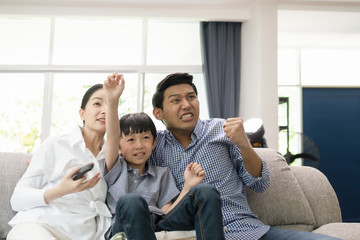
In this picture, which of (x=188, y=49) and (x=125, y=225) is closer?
(x=125, y=225)

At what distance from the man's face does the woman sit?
0.31m

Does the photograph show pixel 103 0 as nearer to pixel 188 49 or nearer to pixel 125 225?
pixel 188 49

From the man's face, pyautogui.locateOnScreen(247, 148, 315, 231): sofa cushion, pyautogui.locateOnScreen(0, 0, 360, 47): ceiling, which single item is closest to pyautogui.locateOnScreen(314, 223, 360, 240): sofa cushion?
pyautogui.locateOnScreen(247, 148, 315, 231): sofa cushion

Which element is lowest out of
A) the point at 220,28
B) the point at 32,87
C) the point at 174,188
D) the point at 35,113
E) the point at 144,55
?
the point at 174,188

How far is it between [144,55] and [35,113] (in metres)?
1.74

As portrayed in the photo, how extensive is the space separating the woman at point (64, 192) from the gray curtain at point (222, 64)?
3.51 metres

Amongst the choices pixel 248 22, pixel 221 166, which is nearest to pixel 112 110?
pixel 221 166

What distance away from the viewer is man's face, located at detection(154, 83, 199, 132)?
5.27ft

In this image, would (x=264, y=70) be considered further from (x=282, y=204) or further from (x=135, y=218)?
(x=135, y=218)

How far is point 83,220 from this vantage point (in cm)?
133

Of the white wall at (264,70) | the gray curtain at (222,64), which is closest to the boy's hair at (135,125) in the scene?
the white wall at (264,70)

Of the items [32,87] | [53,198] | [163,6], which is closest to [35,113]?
[32,87]

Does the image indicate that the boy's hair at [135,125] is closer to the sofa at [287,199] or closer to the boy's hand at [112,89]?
the boy's hand at [112,89]

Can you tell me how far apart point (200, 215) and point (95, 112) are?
657 millimetres
